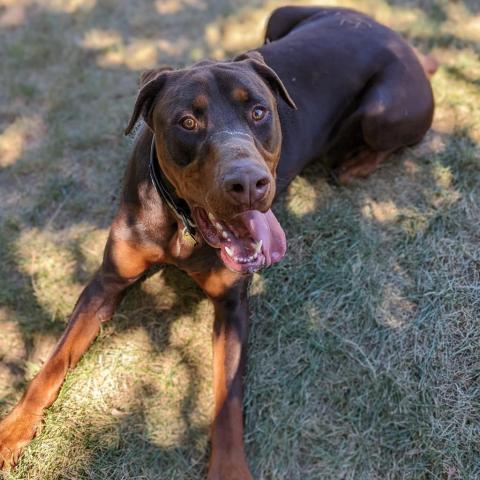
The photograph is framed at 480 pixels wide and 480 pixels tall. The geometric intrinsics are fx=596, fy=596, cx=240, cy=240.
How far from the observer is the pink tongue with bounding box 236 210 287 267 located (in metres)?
2.78

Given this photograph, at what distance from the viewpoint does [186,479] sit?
3.02 m

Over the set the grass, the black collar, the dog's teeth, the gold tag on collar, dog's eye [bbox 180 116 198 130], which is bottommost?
the grass

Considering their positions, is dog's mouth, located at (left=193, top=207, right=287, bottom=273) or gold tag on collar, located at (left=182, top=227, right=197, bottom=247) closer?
dog's mouth, located at (left=193, top=207, right=287, bottom=273)

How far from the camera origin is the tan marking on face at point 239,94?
267 cm

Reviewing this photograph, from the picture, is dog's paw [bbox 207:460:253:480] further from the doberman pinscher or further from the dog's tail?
the dog's tail

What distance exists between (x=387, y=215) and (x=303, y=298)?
2.99ft

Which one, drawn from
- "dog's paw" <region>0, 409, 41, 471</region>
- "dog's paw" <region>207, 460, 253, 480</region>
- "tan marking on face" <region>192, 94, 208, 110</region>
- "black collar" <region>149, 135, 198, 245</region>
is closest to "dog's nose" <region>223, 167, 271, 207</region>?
"tan marking on face" <region>192, 94, 208, 110</region>

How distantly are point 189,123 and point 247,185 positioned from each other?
0.50 m

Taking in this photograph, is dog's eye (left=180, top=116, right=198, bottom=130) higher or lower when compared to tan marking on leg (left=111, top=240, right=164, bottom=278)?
higher

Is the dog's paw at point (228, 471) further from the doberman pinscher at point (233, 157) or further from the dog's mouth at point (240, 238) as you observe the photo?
the dog's mouth at point (240, 238)

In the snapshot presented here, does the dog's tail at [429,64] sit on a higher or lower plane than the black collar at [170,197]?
lower

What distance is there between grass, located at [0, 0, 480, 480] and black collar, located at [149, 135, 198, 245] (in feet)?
2.80

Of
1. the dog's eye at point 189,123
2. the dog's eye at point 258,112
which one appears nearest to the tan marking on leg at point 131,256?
the dog's eye at point 189,123

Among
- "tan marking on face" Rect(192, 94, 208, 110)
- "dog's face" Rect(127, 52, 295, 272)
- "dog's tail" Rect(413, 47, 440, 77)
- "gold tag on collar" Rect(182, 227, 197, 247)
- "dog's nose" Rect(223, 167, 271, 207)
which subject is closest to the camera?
"dog's nose" Rect(223, 167, 271, 207)
